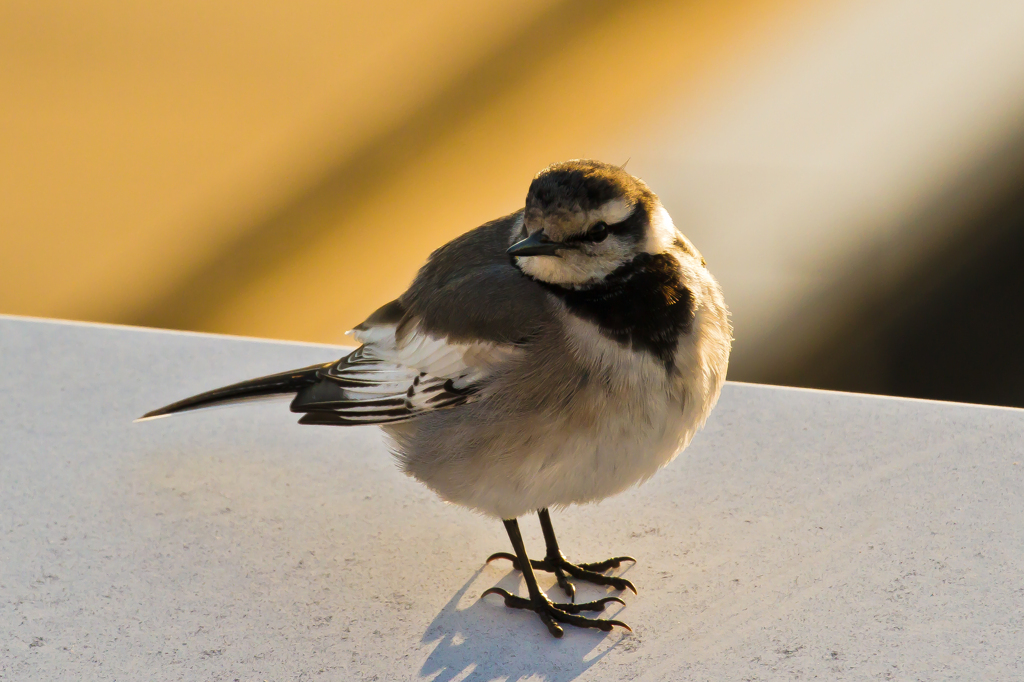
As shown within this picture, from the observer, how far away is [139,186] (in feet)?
20.7

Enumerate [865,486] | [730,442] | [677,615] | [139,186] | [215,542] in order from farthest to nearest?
[139,186]
[730,442]
[865,486]
[215,542]
[677,615]

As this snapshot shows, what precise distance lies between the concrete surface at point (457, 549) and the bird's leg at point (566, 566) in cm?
4

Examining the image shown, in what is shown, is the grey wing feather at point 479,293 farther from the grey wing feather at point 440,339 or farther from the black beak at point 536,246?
the black beak at point 536,246

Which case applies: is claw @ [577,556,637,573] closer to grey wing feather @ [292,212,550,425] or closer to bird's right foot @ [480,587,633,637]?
bird's right foot @ [480,587,633,637]

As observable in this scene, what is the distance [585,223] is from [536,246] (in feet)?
0.31

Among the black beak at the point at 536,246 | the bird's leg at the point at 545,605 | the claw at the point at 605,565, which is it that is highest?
the black beak at the point at 536,246

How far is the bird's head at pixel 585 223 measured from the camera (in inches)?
75.5

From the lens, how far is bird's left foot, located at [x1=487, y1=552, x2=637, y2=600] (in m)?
2.17

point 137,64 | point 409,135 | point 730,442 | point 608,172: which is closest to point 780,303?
point 409,135

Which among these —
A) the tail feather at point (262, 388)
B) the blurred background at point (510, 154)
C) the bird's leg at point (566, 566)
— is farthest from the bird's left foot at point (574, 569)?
the blurred background at point (510, 154)

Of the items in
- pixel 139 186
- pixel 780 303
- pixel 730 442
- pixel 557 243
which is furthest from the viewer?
pixel 139 186

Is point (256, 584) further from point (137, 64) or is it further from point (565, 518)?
point (137, 64)

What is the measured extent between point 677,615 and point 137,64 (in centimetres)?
565

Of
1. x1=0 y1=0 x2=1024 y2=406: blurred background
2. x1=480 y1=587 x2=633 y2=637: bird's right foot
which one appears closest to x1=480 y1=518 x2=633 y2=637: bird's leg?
x1=480 y1=587 x2=633 y2=637: bird's right foot
